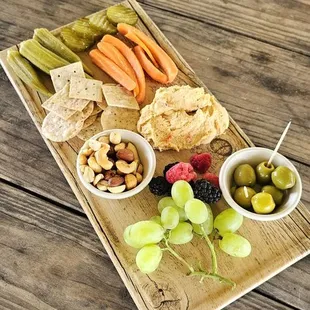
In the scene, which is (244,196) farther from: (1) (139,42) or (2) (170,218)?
(1) (139,42)

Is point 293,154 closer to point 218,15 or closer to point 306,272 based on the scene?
point 306,272

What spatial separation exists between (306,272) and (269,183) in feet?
0.65

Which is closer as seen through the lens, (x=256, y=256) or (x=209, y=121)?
(x=256, y=256)

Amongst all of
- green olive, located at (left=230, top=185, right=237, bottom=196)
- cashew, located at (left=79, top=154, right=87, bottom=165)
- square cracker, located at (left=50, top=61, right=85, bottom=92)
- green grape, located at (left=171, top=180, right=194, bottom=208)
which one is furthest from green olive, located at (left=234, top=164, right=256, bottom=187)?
square cracker, located at (left=50, top=61, right=85, bottom=92)

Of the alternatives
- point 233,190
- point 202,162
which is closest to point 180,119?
point 202,162

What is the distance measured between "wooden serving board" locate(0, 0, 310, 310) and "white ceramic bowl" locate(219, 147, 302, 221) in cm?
7

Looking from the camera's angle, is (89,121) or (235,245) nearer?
(235,245)

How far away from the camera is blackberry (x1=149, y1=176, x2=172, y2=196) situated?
1.21m

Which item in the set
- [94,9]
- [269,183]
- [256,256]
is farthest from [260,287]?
[94,9]

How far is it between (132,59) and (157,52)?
0.07 metres

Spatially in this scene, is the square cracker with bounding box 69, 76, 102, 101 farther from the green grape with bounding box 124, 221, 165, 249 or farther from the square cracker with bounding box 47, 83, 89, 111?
the green grape with bounding box 124, 221, 165, 249

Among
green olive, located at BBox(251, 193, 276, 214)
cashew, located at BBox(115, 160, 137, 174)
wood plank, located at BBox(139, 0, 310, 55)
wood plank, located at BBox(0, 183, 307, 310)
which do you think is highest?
→ wood plank, located at BBox(139, 0, 310, 55)

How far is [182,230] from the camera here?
1127 millimetres

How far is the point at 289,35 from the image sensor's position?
1580mm
